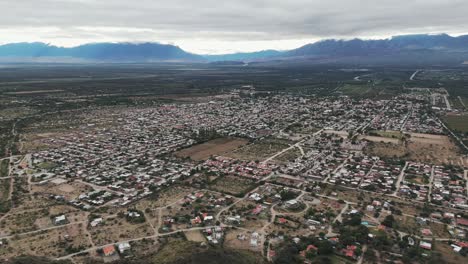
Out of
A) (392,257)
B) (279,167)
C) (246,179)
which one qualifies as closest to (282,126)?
(279,167)

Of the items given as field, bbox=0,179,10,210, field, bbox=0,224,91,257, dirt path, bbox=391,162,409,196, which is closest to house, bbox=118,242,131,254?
field, bbox=0,224,91,257

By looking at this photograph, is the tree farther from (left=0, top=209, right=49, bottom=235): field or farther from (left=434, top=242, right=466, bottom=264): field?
(left=0, top=209, right=49, bottom=235): field

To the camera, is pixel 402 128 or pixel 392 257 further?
pixel 402 128

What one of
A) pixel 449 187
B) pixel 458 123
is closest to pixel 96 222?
pixel 449 187

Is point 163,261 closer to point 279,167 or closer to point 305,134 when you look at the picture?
point 279,167

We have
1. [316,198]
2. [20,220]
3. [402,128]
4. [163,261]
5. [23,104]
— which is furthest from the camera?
[23,104]
